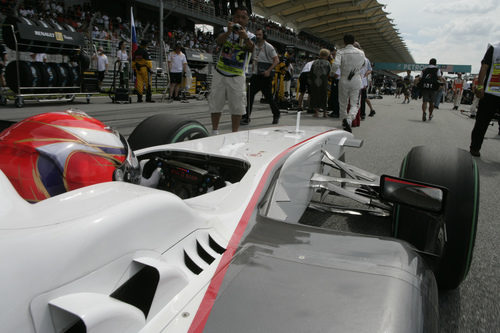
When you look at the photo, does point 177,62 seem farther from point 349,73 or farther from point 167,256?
point 167,256

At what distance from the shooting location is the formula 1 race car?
0.69 metres

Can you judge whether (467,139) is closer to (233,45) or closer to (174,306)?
(233,45)

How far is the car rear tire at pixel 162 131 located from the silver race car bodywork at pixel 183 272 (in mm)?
1204

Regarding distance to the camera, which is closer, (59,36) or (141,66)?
(59,36)

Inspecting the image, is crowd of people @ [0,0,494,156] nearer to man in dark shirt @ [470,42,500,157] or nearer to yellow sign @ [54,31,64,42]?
man in dark shirt @ [470,42,500,157]

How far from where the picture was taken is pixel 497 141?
689 centimetres

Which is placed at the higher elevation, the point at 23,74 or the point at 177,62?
the point at 177,62

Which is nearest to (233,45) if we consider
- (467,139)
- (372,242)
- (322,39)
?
(372,242)

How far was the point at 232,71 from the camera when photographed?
4656 mm

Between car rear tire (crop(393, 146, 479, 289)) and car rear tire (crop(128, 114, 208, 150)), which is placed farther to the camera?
car rear tire (crop(128, 114, 208, 150))

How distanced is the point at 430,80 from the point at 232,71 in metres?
6.86

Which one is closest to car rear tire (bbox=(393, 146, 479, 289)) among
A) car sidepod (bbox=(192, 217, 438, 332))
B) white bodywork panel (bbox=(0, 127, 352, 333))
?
car sidepod (bbox=(192, 217, 438, 332))

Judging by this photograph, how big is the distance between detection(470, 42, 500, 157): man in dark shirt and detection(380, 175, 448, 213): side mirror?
4.40 m

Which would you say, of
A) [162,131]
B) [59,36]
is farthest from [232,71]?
[59,36]
